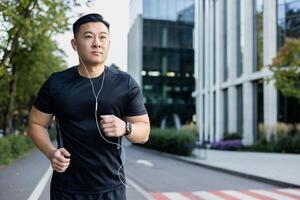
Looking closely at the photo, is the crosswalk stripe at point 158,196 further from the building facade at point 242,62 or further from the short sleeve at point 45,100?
the building facade at point 242,62

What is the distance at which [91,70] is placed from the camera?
112 inches

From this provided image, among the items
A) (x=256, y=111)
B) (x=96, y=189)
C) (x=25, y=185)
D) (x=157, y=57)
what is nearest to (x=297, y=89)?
(x=256, y=111)

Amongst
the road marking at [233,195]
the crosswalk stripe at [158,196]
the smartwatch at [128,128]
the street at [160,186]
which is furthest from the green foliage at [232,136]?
the smartwatch at [128,128]

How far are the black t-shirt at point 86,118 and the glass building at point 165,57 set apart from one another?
68.7 metres

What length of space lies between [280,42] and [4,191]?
3038 cm

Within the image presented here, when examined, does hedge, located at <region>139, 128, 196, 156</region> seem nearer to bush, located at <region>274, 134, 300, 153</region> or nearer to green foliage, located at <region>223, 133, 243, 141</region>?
bush, located at <region>274, 134, 300, 153</region>

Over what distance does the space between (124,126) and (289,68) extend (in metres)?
27.7

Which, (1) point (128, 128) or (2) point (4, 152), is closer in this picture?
(1) point (128, 128)

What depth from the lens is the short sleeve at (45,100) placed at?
2848 millimetres

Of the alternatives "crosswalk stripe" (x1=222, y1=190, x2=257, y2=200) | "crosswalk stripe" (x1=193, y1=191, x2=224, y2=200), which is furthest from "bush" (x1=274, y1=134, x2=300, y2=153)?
"crosswalk stripe" (x1=193, y1=191, x2=224, y2=200)

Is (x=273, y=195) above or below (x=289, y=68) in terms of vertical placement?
below

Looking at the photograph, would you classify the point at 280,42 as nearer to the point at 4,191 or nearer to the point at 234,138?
the point at 234,138

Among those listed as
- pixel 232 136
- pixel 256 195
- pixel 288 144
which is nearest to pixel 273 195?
pixel 256 195

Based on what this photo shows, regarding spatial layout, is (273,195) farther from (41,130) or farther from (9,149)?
(9,149)
